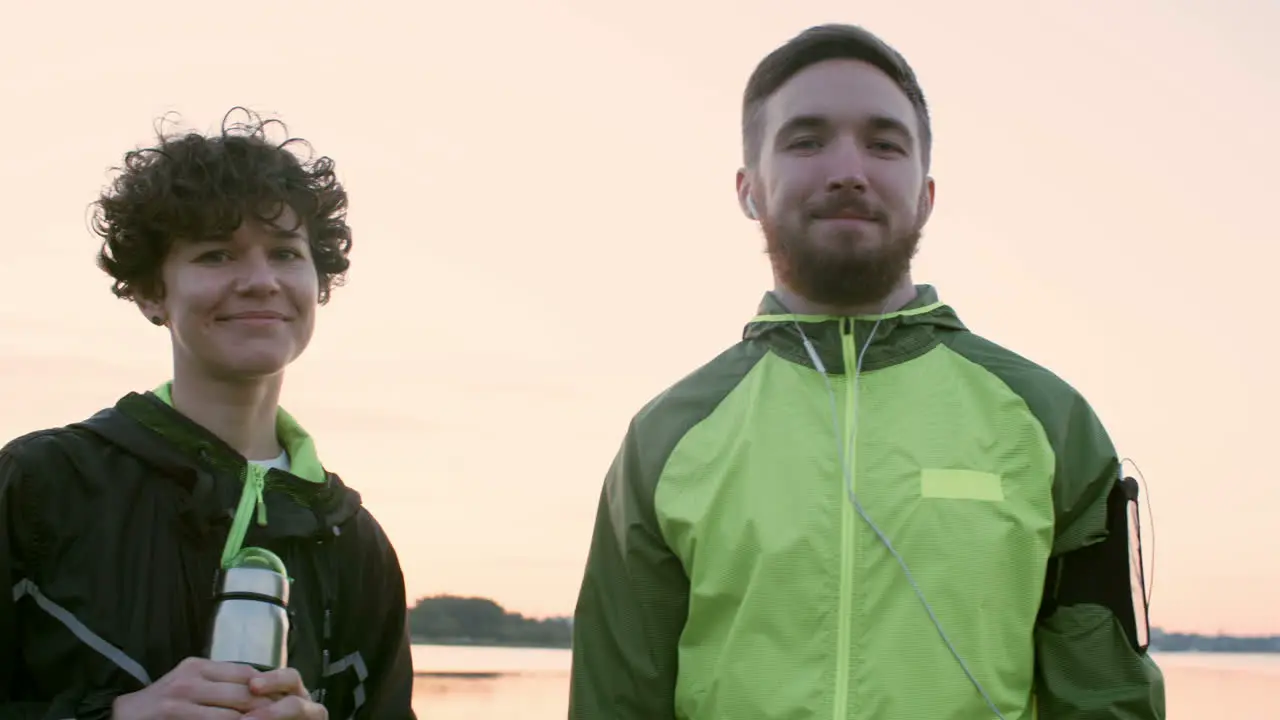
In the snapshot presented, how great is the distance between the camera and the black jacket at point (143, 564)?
3014 millimetres

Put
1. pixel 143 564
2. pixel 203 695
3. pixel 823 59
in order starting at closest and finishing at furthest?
pixel 203 695 → pixel 143 564 → pixel 823 59

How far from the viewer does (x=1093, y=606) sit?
9.77 feet

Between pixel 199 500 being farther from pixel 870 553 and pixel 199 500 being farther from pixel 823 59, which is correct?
pixel 823 59

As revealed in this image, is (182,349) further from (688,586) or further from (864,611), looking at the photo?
(864,611)

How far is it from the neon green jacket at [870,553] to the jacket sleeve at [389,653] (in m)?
0.67

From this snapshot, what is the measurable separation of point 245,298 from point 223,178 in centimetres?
41

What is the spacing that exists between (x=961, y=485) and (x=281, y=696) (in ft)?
5.36

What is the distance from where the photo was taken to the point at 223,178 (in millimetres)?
3559

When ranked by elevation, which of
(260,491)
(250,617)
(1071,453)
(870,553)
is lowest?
(250,617)

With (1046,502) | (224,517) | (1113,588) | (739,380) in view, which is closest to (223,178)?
(224,517)

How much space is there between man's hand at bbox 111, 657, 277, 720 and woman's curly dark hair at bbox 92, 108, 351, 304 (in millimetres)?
1250

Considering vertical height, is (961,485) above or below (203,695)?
above

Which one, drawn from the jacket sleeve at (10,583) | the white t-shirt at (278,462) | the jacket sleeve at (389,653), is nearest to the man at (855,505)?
the jacket sleeve at (389,653)

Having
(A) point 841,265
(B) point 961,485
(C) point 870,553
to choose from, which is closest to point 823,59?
(A) point 841,265
